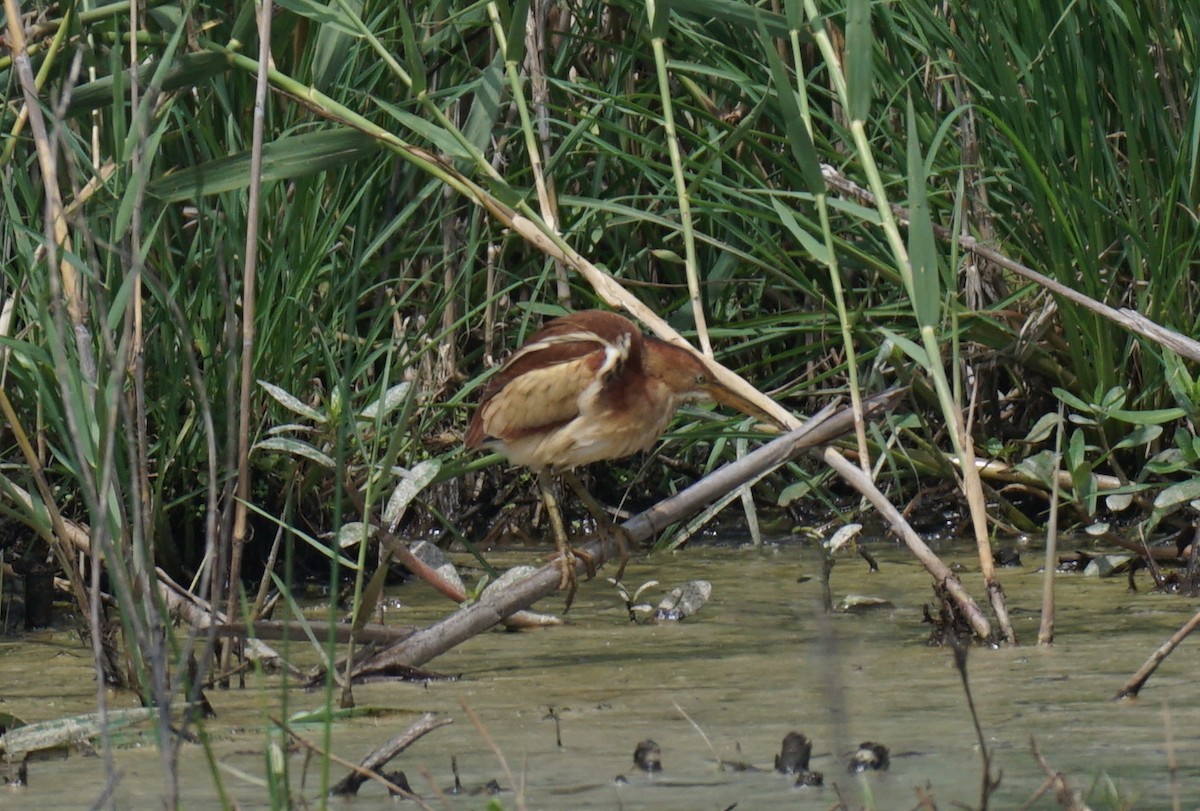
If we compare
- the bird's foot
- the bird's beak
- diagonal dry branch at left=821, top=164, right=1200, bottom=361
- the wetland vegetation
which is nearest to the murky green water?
the wetland vegetation

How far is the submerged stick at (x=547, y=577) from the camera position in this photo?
11.1ft

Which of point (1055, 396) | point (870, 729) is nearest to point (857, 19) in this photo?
point (870, 729)

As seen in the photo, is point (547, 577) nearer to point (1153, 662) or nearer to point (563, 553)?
point (563, 553)

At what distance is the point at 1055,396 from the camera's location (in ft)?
15.4

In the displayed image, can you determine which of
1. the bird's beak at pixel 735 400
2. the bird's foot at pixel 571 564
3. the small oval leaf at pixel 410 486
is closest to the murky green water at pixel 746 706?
the bird's foot at pixel 571 564

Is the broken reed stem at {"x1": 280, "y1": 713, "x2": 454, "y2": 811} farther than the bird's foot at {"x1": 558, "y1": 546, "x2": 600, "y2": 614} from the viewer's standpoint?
No

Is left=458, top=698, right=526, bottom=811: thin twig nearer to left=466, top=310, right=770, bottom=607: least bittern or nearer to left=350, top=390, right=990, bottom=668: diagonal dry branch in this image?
left=350, top=390, right=990, bottom=668: diagonal dry branch

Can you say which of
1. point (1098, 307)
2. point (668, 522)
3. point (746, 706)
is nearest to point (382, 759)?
point (746, 706)

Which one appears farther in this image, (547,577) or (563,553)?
(563,553)

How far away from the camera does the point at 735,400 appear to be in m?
3.84

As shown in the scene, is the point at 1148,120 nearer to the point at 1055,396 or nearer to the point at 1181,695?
the point at 1055,396

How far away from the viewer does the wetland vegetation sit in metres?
2.93

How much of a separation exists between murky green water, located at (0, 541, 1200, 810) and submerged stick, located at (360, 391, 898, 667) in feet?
0.27

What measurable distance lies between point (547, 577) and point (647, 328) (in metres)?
1.07
